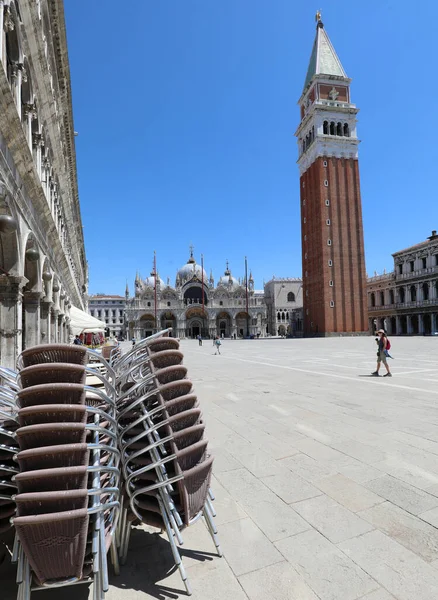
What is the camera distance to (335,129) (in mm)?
52719

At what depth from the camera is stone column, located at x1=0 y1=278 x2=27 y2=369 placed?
24.0 ft

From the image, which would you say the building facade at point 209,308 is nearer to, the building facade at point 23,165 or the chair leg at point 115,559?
the building facade at point 23,165

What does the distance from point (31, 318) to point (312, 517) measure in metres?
9.21

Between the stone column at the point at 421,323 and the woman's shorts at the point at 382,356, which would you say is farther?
the stone column at the point at 421,323

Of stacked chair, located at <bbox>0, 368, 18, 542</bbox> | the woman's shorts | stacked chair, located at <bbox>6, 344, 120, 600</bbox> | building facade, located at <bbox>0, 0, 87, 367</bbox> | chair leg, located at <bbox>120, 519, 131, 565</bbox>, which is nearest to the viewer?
stacked chair, located at <bbox>6, 344, 120, 600</bbox>

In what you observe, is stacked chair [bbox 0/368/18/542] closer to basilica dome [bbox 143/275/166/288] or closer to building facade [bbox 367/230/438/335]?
building facade [bbox 367/230/438/335]

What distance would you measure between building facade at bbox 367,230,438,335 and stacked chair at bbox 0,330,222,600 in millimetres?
53245

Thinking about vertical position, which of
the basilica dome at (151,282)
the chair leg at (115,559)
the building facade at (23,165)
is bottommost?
the chair leg at (115,559)

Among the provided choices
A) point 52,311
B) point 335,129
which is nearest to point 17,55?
point 52,311

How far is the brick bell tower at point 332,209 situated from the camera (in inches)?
1948

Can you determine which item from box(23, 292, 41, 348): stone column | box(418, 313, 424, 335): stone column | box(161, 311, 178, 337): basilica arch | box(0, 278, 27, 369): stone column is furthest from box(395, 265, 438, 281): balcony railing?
box(0, 278, 27, 369): stone column

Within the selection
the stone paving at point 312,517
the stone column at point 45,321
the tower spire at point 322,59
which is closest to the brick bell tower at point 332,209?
the tower spire at point 322,59

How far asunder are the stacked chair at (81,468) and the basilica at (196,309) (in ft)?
239

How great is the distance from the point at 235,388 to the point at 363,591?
7.57 meters
